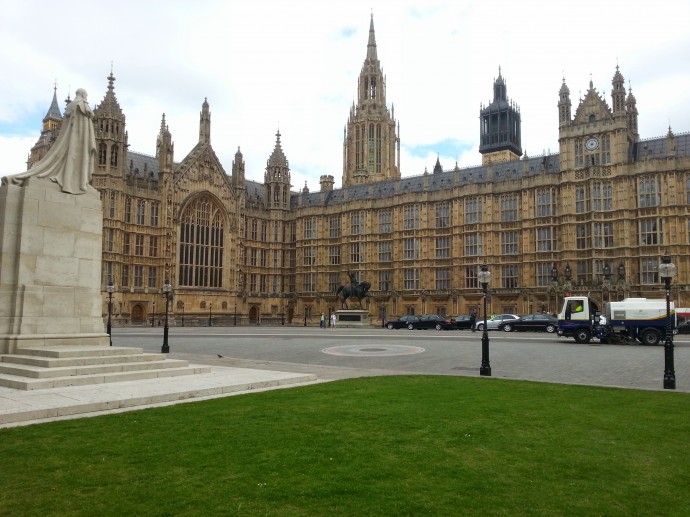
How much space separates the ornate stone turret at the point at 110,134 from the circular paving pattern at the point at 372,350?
41433 millimetres

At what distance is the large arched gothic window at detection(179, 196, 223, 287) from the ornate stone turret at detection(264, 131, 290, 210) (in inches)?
394

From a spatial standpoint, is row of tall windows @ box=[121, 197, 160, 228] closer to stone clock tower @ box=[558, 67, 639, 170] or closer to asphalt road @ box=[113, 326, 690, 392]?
asphalt road @ box=[113, 326, 690, 392]

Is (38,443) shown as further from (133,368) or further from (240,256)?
(240,256)

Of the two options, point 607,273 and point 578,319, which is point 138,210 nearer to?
point 578,319

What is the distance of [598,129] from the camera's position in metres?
55.5

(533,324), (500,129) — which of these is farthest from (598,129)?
(500,129)

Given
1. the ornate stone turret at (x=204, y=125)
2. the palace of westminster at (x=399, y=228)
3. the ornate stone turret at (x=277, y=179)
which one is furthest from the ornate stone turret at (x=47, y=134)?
the ornate stone turret at (x=277, y=179)

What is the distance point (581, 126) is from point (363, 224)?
28.2 m

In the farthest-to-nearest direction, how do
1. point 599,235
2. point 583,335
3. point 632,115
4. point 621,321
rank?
point 632,115 → point 599,235 → point 583,335 → point 621,321

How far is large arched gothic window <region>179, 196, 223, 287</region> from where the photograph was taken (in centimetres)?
6675

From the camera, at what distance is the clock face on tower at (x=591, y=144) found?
55.8 meters

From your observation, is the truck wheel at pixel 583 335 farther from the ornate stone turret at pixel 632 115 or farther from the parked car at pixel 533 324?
the ornate stone turret at pixel 632 115

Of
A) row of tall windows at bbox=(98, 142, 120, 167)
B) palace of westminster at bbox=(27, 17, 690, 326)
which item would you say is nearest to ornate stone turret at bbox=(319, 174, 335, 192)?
palace of westminster at bbox=(27, 17, 690, 326)

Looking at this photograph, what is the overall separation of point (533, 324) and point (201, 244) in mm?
40850
